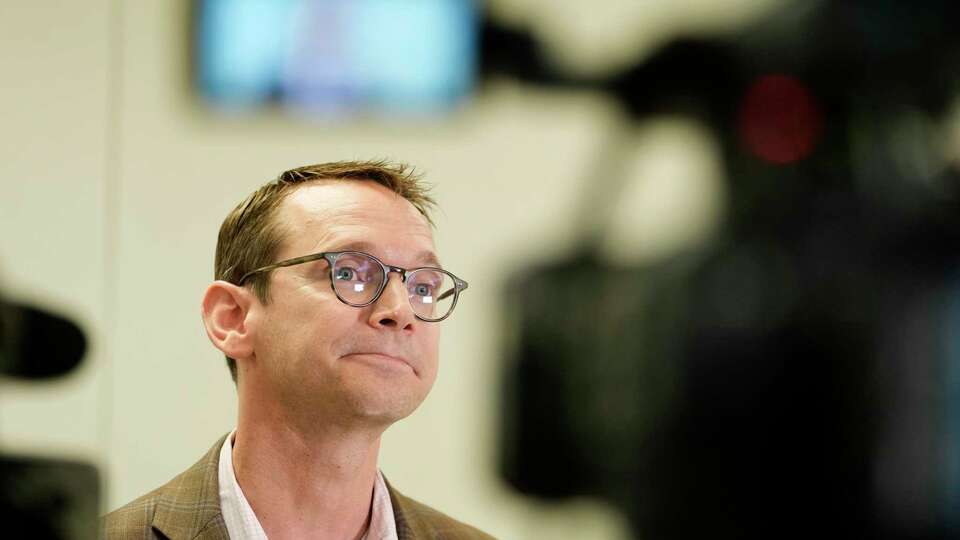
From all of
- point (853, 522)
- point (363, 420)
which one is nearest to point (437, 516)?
point (363, 420)

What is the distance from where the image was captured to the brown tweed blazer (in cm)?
73

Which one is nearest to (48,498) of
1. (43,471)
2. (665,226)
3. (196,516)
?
(43,471)

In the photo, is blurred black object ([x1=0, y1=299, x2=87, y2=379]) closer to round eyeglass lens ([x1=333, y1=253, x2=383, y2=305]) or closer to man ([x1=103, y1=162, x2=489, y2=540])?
man ([x1=103, y1=162, x2=489, y2=540])

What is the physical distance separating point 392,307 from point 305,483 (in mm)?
183

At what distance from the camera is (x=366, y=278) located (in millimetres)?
848

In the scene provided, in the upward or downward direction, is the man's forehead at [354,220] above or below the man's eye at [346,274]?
above

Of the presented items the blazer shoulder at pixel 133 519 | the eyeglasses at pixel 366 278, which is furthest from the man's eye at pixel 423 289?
the blazer shoulder at pixel 133 519

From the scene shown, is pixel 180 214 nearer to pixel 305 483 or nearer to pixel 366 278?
pixel 366 278

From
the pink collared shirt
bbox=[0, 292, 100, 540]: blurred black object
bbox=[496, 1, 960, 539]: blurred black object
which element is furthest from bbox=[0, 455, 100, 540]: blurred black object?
bbox=[496, 1, 960, 539]: blurred black object

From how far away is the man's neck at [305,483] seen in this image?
88 cm

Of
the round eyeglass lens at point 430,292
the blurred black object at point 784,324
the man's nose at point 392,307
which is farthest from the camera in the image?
the man's nose at point 392,307

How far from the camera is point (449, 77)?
58 centimetres

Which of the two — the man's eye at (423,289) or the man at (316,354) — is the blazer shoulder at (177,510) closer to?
the man at (316,354)

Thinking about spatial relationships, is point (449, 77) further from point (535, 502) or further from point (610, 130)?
point (535, 502)
